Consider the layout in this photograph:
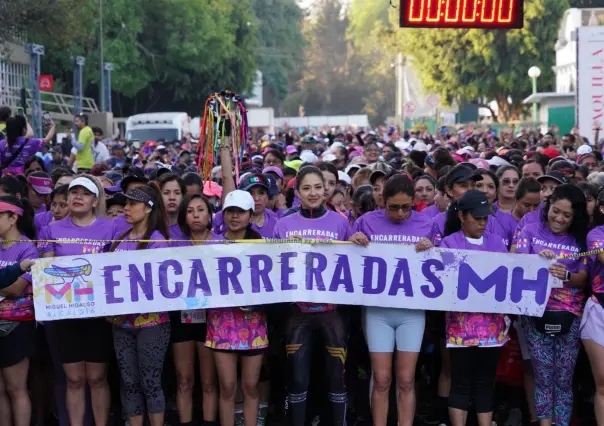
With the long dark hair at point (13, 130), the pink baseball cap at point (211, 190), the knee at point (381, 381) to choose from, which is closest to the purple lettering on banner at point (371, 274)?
the knee at point (381, 381)

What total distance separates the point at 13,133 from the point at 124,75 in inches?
1576

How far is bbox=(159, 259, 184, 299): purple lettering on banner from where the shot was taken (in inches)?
295

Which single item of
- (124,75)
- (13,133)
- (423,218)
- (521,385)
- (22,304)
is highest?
(124,75)

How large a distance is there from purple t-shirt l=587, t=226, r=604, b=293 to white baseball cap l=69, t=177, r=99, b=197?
138 inches

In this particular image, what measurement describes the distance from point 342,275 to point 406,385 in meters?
0.89

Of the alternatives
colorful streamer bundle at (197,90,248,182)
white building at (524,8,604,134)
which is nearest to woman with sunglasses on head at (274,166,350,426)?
colorful streamer bundle at (197,90,248,182)

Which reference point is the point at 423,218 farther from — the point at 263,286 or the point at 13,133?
the point at 13,133

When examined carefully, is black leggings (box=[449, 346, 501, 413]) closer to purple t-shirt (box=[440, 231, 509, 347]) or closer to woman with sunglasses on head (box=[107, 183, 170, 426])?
purple t-shirt (box=[440, 231, 509, 347])

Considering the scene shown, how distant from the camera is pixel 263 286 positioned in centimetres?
750

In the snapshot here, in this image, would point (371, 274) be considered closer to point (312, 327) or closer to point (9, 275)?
point (312, 327)

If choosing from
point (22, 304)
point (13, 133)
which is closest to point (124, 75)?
point (13, 133)

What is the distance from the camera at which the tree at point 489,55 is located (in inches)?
2114

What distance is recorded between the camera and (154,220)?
7547mm

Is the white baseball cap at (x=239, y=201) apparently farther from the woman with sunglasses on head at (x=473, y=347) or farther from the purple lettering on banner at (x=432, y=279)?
the woman with sunglasses on head at (x=473, y=347)
